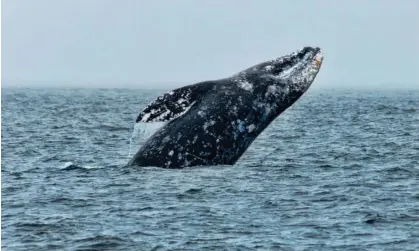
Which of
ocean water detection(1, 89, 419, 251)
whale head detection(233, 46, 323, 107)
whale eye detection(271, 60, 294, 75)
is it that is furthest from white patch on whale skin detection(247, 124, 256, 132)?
whale eye detection(271, 60, 294, 75)

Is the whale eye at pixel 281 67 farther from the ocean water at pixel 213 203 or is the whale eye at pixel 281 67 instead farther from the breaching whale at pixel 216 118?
the ocean water at pixel 213 203

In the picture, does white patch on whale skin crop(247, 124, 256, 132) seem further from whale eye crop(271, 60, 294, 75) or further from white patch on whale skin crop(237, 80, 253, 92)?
whale eye crop(271, 60, 294, 75)

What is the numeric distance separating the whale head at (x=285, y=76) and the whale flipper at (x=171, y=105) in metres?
0.98

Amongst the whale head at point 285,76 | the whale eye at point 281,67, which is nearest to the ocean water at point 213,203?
the whale head at point 285,76

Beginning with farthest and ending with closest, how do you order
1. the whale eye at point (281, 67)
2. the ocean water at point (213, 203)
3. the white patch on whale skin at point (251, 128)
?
the whale eye at point (281, 67)
the white patch on whale skin at point (251, 128)
the ocean water at point (213, 203)

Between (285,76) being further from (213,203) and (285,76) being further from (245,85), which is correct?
(213,203)

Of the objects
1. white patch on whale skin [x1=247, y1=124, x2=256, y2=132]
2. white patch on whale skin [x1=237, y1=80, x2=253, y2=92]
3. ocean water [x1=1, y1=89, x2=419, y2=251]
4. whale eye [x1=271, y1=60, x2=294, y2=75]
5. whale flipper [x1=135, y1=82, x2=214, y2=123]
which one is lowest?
ocean water [x1=1, y1=89, x2=419, y2=251]

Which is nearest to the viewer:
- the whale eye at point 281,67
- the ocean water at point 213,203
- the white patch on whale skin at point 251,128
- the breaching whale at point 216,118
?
the ocean water at point 213,203

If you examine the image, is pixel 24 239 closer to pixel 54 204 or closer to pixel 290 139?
pixel 54 204

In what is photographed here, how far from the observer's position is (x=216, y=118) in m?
14.0

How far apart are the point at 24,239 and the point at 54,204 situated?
2.55 meters

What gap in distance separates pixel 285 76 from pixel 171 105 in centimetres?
229

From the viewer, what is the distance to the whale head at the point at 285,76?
14367mm

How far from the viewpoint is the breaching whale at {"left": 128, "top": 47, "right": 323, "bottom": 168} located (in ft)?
45.4
